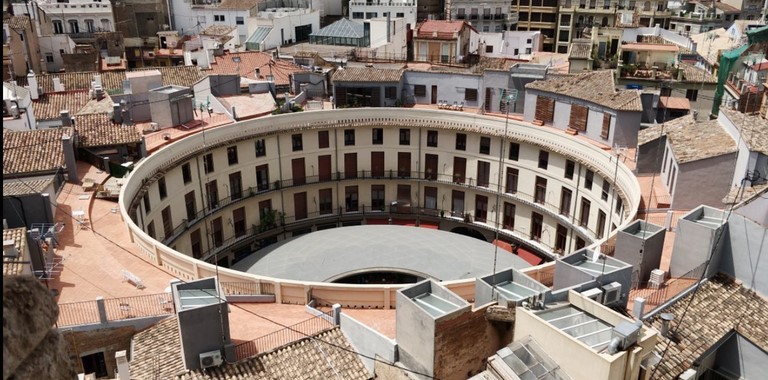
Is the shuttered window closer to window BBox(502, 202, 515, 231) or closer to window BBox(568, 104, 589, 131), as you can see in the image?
window BBox(568, 104, 589, 131)

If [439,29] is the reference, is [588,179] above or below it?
below

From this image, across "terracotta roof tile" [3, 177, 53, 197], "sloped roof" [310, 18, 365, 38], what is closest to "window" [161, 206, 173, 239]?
"terracotta roof tile" [3, 177, 53, 197]

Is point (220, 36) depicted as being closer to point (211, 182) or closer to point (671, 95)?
point (211, 182)

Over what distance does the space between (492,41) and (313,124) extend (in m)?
33.0

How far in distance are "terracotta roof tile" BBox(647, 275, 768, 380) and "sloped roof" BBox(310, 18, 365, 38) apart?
50056 millimetres

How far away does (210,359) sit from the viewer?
20.8 metres

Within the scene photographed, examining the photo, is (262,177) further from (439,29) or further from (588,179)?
(439,29)

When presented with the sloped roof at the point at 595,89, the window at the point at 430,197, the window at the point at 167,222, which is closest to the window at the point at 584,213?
the sloped roof at the point at 595,89

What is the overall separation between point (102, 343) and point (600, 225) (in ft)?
104

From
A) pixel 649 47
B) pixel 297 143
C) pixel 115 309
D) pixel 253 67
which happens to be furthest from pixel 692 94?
pixel 115 309

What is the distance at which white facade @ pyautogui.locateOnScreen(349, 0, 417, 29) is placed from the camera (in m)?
82.8

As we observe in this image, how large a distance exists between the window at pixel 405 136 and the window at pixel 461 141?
3910 millimetres

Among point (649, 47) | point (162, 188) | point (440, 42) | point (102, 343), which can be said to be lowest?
point (102, 343)

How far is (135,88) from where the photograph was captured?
47.3m
